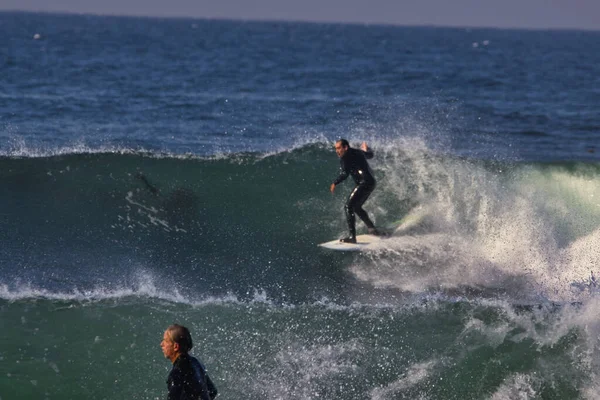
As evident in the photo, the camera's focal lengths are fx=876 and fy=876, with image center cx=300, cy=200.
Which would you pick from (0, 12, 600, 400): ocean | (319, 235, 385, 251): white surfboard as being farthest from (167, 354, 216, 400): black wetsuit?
(319, 235, 385, 251): white surfboard

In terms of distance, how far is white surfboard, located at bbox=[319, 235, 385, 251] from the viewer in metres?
13.4

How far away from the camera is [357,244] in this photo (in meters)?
13.4

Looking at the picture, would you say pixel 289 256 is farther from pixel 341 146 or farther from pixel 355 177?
pixel 341 146

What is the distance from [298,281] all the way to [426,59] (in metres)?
46.8

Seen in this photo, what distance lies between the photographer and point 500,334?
9.48 m

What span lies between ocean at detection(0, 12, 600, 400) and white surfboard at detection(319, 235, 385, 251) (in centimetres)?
11

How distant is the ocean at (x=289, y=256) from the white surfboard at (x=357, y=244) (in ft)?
0.38

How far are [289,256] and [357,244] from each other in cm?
106

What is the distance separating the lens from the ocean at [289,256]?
29.5ft

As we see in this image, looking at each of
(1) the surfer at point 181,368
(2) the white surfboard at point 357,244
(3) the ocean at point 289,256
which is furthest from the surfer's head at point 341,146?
(1) the surfer at point 181,368

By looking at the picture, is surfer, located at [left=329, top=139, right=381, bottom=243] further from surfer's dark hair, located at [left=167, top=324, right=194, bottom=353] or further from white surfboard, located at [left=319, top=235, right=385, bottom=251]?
surfer's dark hair, located at [left=167, top=324, right=194, bottom=353]

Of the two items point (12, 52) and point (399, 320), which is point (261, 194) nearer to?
point (399, 320)

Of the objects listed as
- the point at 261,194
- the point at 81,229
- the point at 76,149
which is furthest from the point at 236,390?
the point at 76,149

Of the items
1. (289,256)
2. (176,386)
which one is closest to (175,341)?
(176,386)
